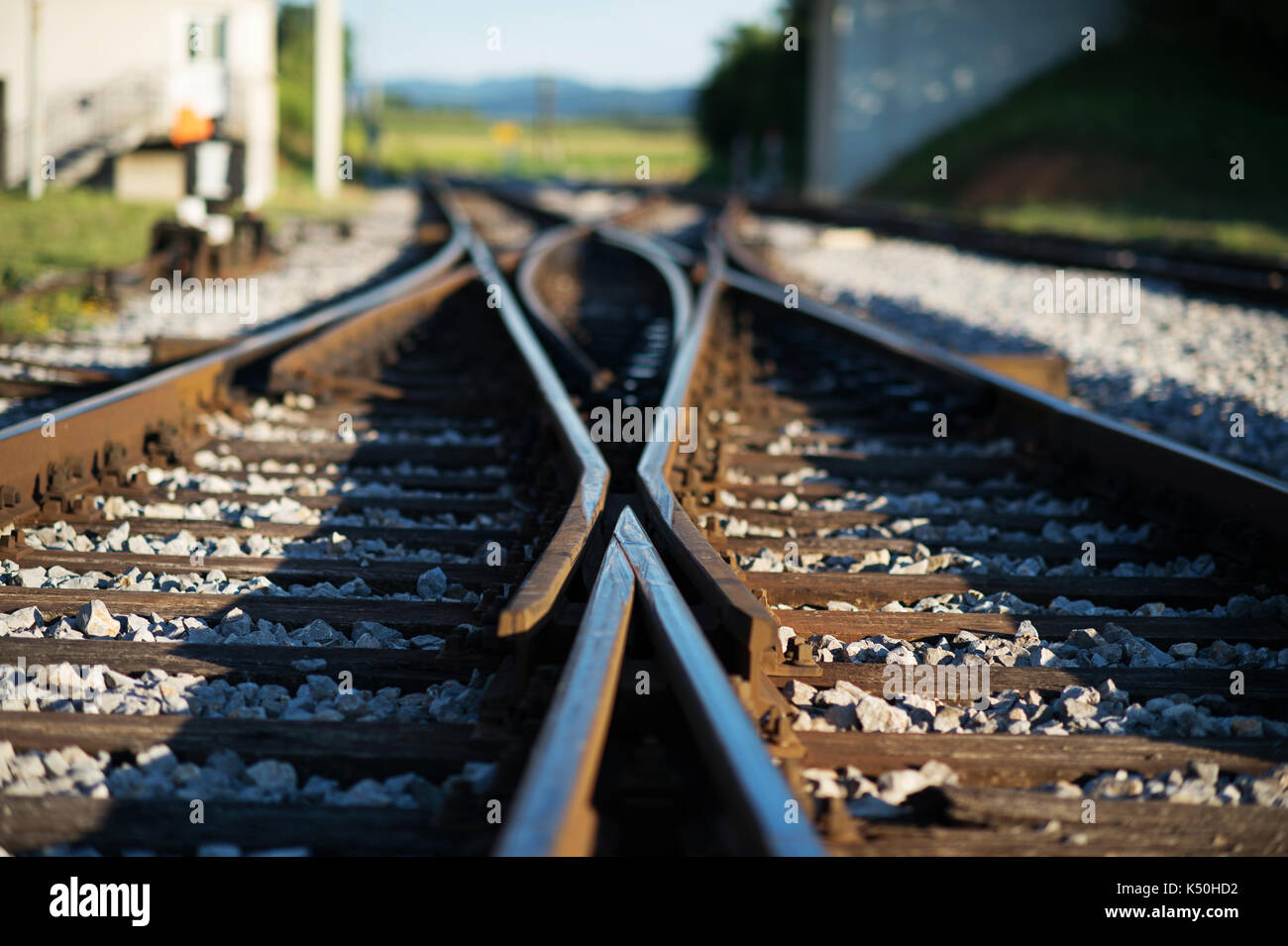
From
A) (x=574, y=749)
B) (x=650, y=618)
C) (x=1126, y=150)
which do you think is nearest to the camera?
(x=574, y=749)

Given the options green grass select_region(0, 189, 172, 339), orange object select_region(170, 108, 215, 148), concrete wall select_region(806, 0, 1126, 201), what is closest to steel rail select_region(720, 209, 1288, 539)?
green grass select_region(0, 189, 172, 339)

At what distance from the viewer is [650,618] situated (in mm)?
2414

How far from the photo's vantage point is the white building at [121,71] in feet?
80.5

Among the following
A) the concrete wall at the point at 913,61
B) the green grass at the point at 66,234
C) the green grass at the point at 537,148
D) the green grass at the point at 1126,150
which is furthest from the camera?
the green grass at the point at 537,148

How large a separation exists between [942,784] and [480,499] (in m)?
2.17

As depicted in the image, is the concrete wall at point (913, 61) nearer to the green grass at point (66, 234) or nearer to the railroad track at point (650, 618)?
the green grass at point (66, 234)

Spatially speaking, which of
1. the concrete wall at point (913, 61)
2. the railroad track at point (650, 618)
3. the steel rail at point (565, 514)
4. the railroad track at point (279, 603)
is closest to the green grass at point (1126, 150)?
the concrete wall at point (913, 61)

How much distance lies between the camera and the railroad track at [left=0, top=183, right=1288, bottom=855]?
1999mm

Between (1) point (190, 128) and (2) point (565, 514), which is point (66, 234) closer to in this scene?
(1) point (190, 128)

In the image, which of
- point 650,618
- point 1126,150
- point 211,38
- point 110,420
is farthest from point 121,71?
point 650,618

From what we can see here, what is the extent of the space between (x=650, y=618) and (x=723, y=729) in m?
0.58

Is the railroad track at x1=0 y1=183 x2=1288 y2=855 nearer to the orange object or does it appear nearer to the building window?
the orange object

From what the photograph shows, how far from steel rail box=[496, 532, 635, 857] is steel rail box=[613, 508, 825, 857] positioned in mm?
94

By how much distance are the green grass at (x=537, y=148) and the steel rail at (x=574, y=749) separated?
3951 cm
